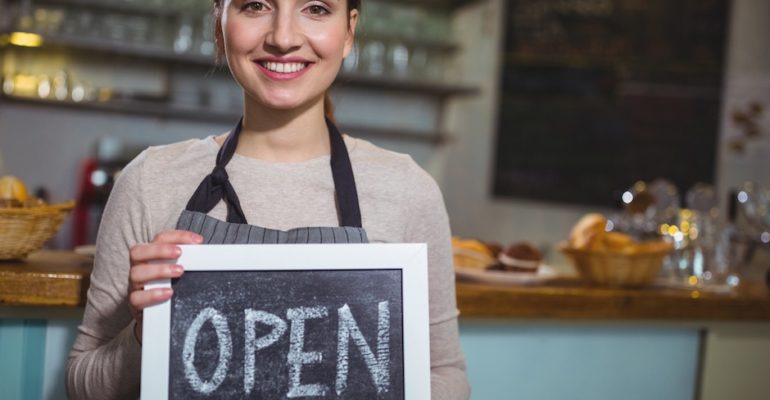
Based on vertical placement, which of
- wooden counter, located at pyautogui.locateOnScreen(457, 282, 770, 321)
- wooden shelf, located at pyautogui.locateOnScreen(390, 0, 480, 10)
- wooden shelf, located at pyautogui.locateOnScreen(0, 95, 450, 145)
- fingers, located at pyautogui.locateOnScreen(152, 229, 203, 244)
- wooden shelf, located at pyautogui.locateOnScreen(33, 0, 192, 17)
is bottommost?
wooden counter, located at pyautogui.locateOnScreen(457, 282, 770, 321)

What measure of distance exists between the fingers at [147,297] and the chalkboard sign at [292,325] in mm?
11

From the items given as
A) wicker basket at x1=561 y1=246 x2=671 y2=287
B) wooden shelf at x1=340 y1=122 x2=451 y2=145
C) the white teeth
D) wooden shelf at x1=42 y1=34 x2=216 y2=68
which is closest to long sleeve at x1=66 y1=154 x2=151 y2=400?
the white teeth

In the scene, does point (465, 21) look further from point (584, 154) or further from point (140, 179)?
point (140, 179)

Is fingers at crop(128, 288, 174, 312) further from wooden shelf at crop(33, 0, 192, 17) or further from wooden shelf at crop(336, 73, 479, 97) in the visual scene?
wooden shelf at crop(336, 73, 479, 97)

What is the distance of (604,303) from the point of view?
6.38 ft

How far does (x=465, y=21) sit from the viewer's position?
16.6 feet

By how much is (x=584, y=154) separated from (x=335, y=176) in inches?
129

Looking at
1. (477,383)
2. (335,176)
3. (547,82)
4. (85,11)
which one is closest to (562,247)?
(477,383)

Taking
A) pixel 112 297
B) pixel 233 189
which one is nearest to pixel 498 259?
pixel 233 189

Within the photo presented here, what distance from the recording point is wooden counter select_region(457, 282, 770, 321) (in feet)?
6.09

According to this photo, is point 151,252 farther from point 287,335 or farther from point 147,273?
point 287,335

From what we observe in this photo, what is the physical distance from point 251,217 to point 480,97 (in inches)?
149

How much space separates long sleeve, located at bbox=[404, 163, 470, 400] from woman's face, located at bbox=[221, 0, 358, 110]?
0.81 ft

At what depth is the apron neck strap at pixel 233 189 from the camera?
130 cm
